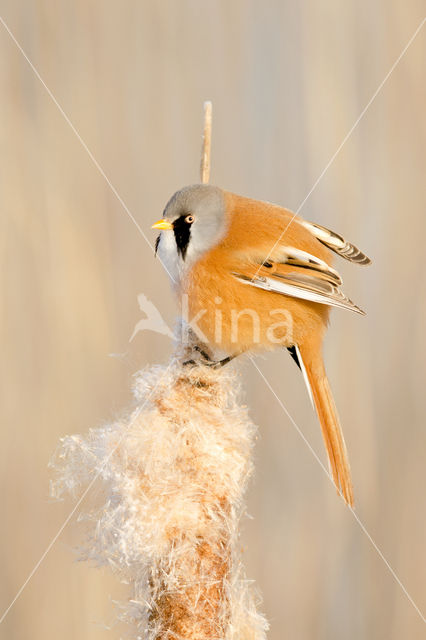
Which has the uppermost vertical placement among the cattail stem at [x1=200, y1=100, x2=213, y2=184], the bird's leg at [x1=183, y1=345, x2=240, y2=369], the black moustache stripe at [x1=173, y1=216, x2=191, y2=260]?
the cattail stem at [x1=200, y1=100, x2=213, y2=184]

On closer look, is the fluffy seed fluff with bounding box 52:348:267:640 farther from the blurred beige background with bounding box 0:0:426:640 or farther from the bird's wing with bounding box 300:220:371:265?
the blurred beige background with bounding box 0:0:426:640

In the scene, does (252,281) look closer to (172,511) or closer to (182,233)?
(182,233)

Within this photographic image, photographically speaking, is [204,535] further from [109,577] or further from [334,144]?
[334,144]

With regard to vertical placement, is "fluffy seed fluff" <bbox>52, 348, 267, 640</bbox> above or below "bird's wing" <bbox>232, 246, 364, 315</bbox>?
below

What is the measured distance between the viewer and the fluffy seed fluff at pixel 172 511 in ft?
4.78

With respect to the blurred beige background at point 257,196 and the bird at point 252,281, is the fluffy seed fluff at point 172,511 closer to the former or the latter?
the bird at point 252,281

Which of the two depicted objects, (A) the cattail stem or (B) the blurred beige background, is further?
(B) the blurred beige background

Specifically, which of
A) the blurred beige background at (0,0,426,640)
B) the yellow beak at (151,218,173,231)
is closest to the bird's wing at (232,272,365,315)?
the yellow beak at (151,218,173,231)

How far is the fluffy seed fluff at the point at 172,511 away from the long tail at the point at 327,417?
1.64 ft

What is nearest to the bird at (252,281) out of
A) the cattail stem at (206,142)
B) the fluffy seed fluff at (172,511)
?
the cattail stem at (206,142)

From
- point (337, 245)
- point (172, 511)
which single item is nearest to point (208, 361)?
point (172, 511)

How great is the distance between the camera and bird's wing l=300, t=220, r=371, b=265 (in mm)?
2342

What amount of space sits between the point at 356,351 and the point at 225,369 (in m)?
1.15

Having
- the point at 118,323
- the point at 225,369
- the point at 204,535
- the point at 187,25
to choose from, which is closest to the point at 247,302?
the point at 225,369
